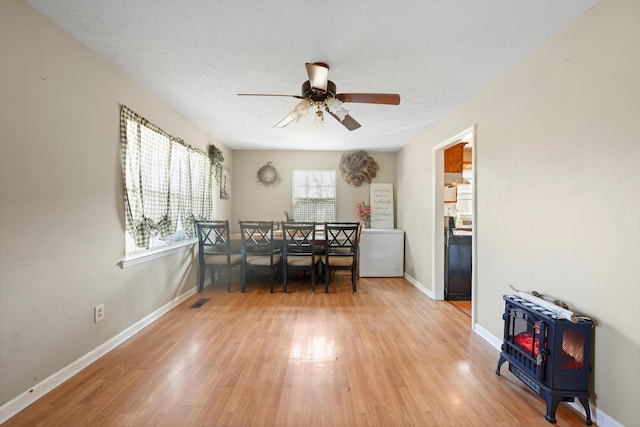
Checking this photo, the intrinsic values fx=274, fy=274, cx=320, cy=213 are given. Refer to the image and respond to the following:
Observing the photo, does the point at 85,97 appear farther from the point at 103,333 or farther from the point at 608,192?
the point at 608,192

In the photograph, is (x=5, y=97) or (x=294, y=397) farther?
(x=294, y=397)

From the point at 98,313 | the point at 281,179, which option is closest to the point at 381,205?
the point at 281,179

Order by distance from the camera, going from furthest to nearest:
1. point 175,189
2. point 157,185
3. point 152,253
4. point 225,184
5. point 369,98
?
1. point 225,184
2. point 175,189
3. point 157,185
4. point 152,253
5. point 369,98

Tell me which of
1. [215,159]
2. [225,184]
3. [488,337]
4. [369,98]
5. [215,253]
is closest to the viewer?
[369,98]

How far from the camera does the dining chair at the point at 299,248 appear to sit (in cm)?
384

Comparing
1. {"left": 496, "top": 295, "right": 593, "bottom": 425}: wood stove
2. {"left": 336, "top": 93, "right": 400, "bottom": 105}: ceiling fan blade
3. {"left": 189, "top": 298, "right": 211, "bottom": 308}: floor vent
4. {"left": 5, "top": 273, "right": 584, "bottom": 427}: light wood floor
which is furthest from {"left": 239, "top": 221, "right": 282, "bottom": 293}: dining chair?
{"left": 496, "top": 295, "right": 593, "bottom": 425}: wood stove

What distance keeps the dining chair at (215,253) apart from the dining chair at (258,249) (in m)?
0.15

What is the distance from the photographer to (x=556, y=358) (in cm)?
153

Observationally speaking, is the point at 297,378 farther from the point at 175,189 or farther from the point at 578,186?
the point at 175,189

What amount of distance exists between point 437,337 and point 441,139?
2.31m

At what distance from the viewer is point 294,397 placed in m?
1.68

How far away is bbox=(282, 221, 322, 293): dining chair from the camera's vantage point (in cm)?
384

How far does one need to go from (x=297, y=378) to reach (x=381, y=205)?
12.8ft

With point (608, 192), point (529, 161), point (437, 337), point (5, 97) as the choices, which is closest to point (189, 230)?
point (5, 97)
